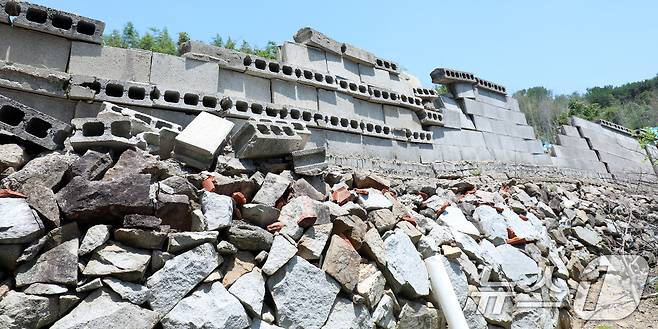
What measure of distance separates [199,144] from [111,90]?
5.89ft

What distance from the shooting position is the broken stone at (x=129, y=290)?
3254 mm

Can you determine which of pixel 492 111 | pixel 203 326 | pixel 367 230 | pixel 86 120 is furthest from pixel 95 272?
pixel 492 111

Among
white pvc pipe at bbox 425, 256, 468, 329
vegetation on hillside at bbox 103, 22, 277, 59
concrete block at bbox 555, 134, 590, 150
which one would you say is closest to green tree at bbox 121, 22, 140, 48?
vegetation on hillside at bbox 103, 22, 277, 59

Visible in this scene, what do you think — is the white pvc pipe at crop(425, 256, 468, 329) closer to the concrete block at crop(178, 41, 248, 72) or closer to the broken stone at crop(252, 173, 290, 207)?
the broken stone at crop(252, 173, 290, 207)

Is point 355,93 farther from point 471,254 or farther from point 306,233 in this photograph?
point 306,233

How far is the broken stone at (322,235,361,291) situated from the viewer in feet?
13.6

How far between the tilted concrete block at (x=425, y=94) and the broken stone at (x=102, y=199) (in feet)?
23.1

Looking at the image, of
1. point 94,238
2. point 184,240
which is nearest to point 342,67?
point 184,240

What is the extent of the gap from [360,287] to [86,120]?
329 cm

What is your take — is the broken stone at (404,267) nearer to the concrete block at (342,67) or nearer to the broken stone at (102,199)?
the broken stone at (102,199)

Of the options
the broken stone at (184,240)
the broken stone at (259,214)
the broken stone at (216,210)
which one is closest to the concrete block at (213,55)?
the broken stone at (216,210)

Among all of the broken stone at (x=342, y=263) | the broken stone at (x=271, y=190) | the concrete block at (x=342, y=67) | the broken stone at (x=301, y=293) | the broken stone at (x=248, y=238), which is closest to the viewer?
the broken stone at (x=301, y=293)

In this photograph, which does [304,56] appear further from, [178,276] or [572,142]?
[572,142]

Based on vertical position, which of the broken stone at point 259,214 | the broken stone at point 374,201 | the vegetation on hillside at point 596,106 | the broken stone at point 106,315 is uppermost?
the vegetation on hillside at point 596,106
